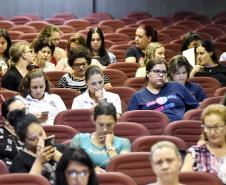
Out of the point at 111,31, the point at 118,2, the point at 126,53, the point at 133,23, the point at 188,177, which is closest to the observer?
the point at 188,177

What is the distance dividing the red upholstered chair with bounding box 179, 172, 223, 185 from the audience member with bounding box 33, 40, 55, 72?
4847 millimetres

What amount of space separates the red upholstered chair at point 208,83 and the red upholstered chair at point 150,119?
5.95ft

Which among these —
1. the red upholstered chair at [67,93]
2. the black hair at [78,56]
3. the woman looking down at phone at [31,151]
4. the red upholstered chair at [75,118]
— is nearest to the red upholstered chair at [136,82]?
the black hair at [78,56]

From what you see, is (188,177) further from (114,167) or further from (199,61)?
(199,61)

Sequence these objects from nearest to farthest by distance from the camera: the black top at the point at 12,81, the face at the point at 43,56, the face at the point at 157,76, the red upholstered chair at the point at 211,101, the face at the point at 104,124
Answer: the face at the point at 104,124 → the face at the point at 157,76 → the red upholstered chair at the point at 211,101 → the black top at the point at 12,81 → the face at the point at 43,56

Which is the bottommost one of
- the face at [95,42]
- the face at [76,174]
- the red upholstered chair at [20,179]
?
the red upholstered chair at [20,179]

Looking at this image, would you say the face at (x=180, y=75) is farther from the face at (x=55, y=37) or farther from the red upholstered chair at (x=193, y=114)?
the face at (x=55, y=37)

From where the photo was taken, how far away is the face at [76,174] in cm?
572

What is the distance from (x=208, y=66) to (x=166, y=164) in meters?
4.85

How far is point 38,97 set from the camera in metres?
8.66

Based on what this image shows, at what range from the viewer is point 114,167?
22.4ft

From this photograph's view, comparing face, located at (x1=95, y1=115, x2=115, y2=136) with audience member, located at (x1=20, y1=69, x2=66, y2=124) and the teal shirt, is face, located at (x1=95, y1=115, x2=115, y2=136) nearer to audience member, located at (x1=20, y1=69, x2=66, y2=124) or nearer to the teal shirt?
the teal shirt

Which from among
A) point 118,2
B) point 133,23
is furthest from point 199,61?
point 118,2

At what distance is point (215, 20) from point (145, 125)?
739 cm
